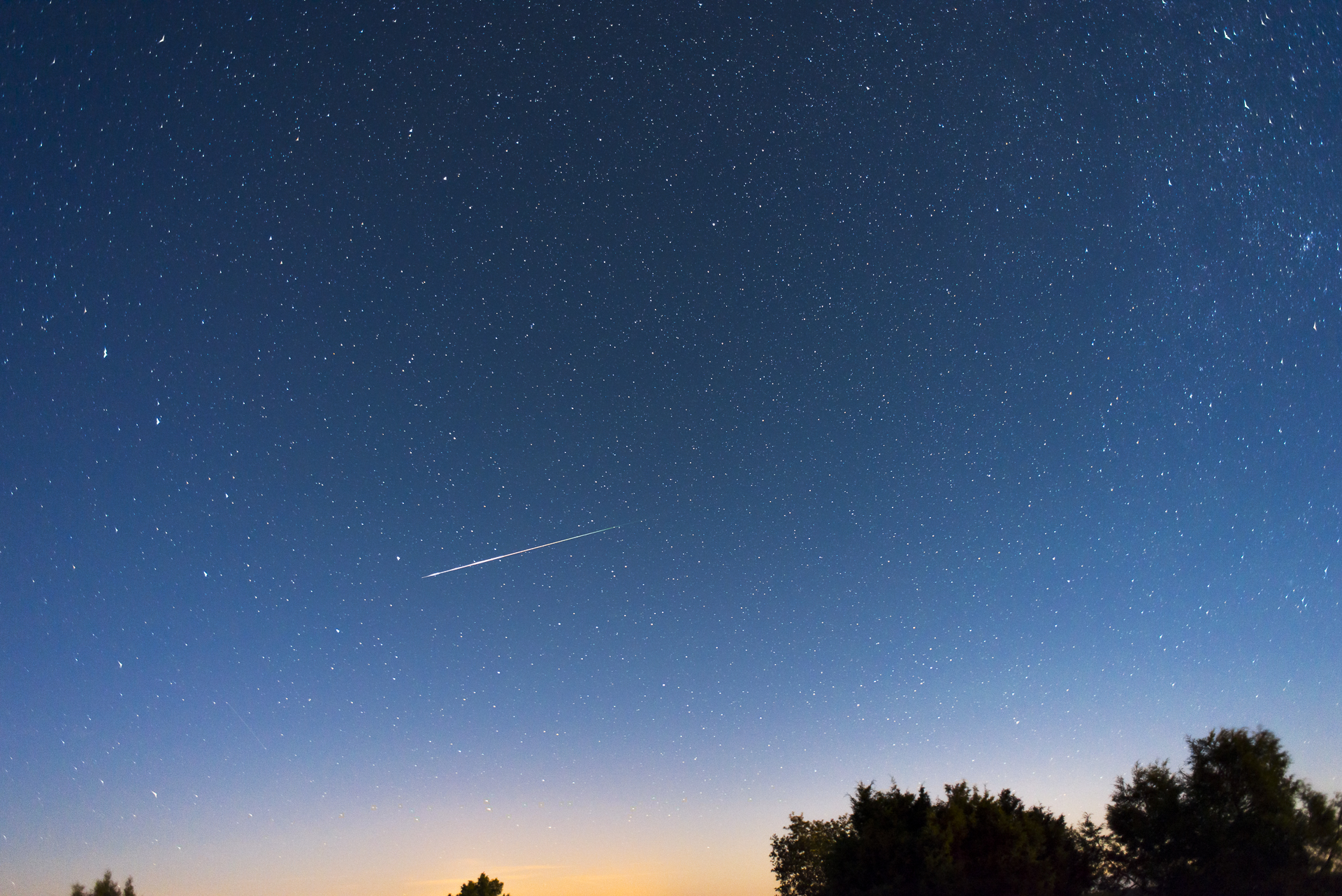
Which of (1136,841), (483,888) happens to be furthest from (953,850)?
(483,888)

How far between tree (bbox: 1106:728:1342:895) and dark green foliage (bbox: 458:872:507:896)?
50393 mm

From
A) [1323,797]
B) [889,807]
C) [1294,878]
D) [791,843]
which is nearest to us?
[1294,878]

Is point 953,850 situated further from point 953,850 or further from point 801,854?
point 801,854

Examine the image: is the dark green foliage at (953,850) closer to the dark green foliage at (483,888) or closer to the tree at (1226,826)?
the tree at (1226,826)

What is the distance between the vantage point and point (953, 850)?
93.1ft

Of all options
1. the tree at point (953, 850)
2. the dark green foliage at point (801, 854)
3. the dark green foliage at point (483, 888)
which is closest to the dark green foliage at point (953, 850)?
the tree at point (953, 850)

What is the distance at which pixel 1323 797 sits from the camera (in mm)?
27906

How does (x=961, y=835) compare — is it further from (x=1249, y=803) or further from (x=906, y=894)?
(x=1249, y=803)

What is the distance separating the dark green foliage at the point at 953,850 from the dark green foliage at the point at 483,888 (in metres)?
43.8

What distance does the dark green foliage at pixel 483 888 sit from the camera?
62656 mm

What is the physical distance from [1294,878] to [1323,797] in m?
4.04

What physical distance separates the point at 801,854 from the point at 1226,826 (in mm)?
25011

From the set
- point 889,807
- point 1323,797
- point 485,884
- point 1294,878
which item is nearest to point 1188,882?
point 1294,878

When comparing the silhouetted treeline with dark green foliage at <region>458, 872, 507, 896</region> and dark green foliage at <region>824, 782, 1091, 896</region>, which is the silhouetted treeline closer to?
dark green foliage at <region>824, 782, 1091, 896</region>
